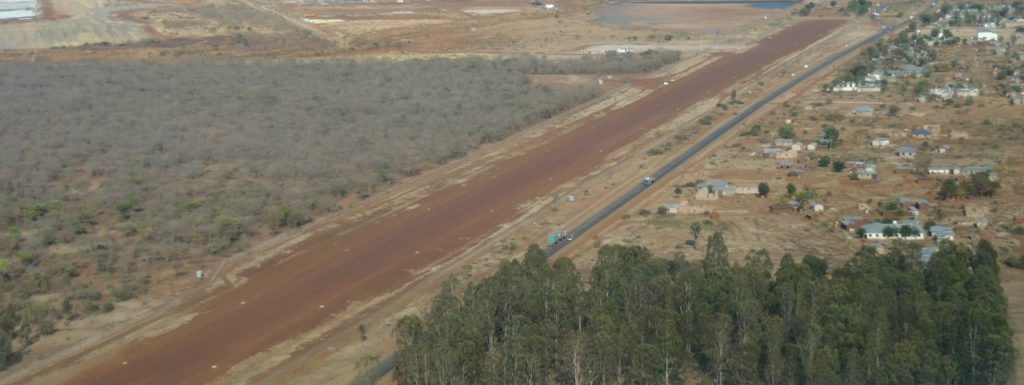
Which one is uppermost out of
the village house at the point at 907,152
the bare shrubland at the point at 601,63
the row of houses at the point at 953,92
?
the village house at the point at 907,152

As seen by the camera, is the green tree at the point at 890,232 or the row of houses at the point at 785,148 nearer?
the green tree at the point at 890,232

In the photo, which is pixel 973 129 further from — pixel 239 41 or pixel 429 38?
pixel 239 41

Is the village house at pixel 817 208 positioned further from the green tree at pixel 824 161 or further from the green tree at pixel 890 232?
the green tree at pixel 824 161

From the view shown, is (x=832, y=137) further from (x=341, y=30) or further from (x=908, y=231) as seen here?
(x=341, y=30)

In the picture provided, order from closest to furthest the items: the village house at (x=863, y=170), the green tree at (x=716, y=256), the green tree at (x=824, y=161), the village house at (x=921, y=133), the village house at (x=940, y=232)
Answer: the green tree at (x=716, y=256) < the village house at (x=940, y=232) < the village house at (x=863, y=170) < the green tree at (x=824, y=161) < the village house at (x=921, y=133)

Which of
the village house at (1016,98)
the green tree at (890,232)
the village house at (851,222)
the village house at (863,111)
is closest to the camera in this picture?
the green tree at (890,232)

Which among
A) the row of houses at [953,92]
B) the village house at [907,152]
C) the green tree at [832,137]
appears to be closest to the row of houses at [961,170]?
the village house at [907,152]

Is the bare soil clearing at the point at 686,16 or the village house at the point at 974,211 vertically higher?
the village house at the point at 974,211
